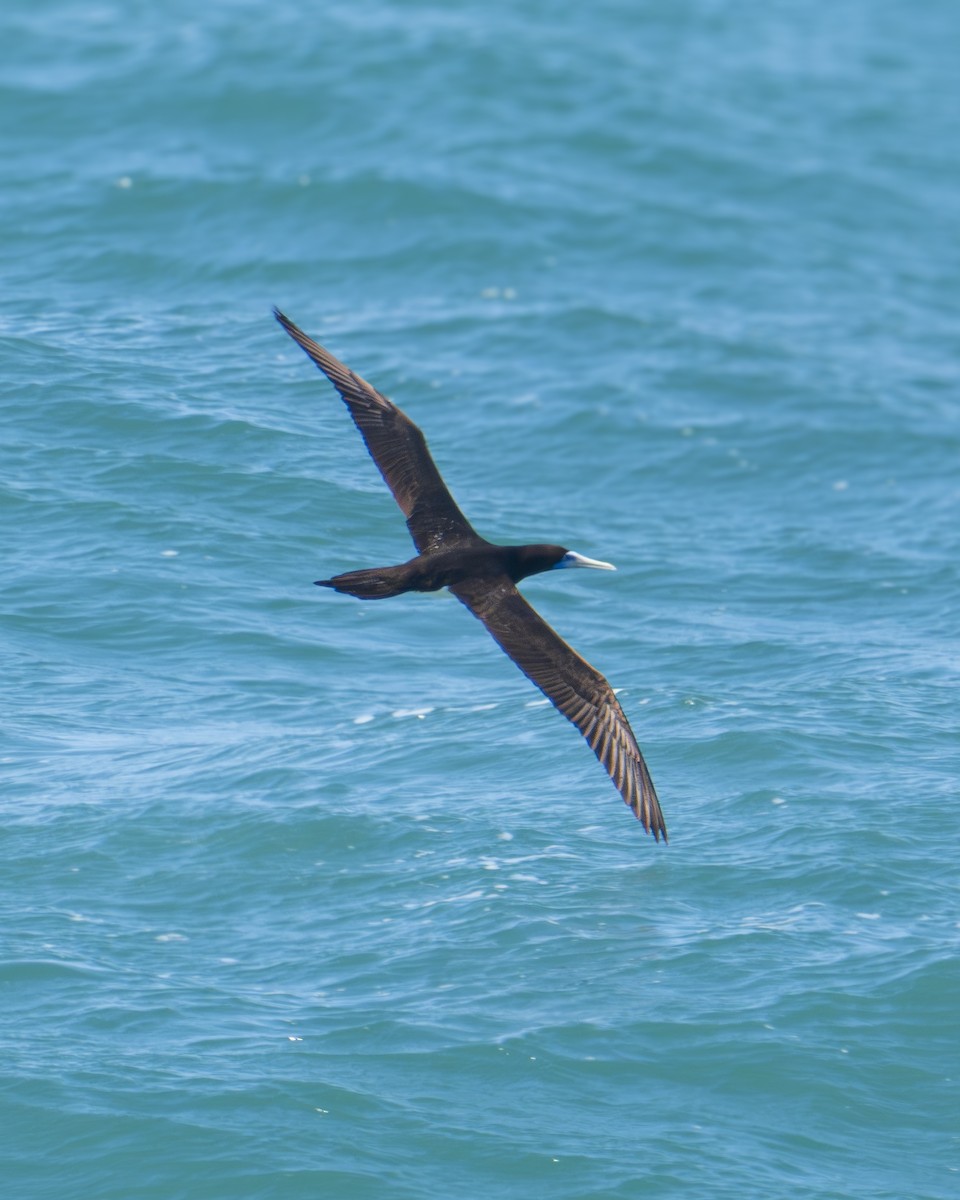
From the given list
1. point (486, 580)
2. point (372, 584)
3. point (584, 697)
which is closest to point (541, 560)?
point (486, 580)

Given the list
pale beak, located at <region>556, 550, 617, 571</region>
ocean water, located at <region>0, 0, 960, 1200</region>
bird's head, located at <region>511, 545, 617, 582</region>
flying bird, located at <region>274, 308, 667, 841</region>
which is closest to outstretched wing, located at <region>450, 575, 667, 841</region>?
flying bird, located at <region>274, 308, 667, 841</region>

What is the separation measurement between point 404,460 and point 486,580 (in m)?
1.14

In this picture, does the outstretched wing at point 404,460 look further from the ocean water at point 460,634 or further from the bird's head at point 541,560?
the ocean water at point 460,634

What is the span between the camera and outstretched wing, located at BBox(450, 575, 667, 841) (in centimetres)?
1039

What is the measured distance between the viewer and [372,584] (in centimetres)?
1052

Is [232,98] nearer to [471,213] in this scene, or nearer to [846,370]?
[471,213]

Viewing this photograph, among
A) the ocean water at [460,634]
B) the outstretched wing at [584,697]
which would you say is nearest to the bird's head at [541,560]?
the outstretched wing at [584,697]

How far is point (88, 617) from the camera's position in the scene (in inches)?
562

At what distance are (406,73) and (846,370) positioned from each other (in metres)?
9.11

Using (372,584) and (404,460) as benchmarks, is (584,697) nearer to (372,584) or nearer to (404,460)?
(372,584)

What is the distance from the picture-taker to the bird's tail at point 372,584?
34.2ft

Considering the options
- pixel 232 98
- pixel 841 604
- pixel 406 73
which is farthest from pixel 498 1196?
pixel 406 73

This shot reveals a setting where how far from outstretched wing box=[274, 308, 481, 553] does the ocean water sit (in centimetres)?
199

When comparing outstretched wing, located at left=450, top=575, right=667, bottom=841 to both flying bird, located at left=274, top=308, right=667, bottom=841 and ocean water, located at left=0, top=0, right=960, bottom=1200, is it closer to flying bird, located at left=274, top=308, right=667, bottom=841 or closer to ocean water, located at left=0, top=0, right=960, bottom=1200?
flying bird, located at left=274, top=308, right=667, bottom=841
